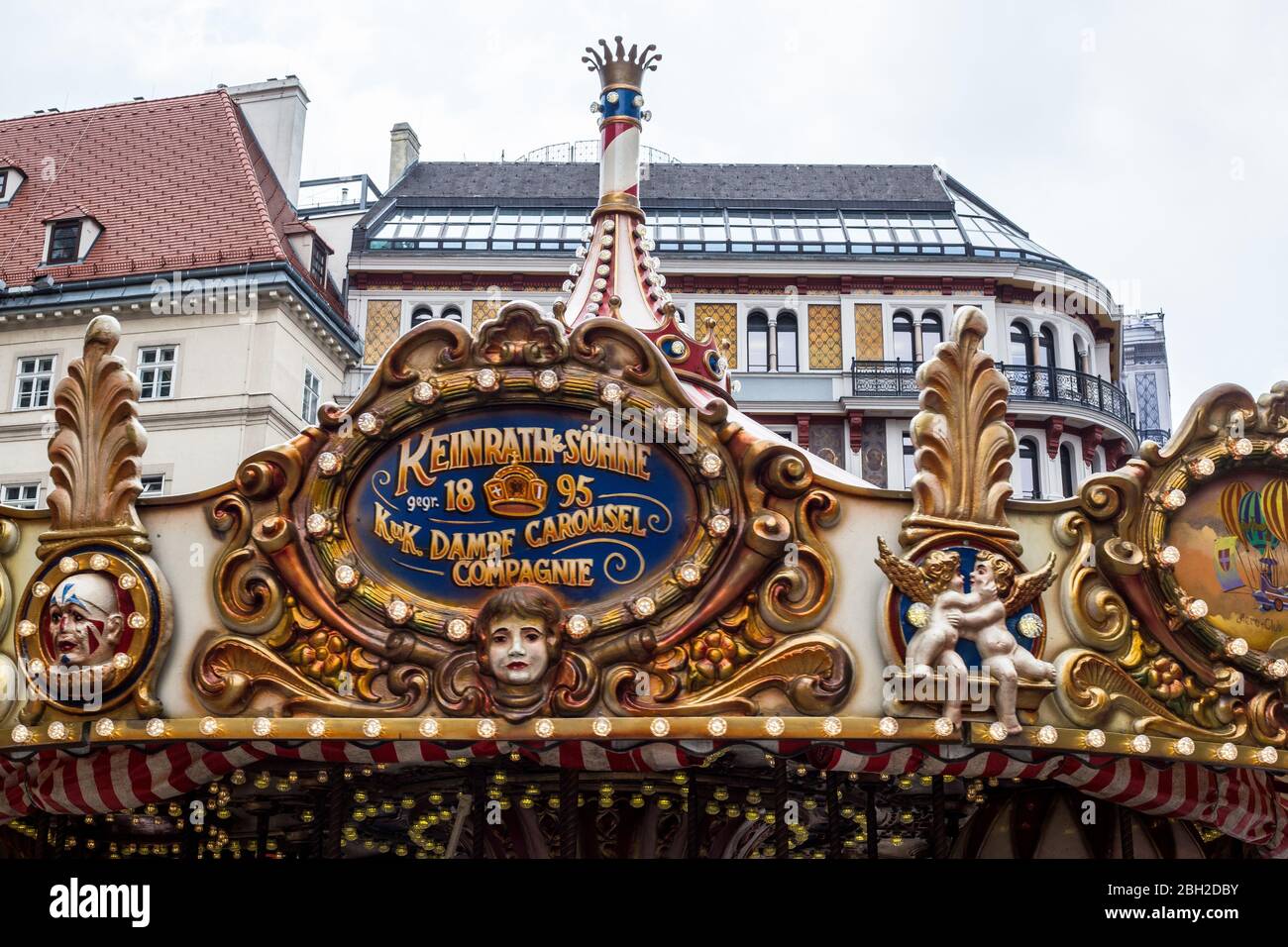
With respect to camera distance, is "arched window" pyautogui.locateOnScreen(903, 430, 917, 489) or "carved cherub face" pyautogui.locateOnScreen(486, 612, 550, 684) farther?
"arched window" pyautogui.locateOnScreen(903, 430, 917, 489)

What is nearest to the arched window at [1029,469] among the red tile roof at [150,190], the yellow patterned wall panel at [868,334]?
the yellow patterned wall panel at [868,334]

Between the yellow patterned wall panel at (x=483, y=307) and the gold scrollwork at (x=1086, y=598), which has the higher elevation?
the yellow patterned wall panel at (x=483, y=307)

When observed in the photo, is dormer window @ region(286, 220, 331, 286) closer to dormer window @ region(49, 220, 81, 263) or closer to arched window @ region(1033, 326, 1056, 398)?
dormer window @ region(49, 220, 81, 263)

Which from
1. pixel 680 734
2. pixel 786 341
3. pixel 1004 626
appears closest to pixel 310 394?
pixel 786 341

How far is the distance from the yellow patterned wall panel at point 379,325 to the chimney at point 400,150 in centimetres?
834

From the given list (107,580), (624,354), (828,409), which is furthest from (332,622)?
(828,409)

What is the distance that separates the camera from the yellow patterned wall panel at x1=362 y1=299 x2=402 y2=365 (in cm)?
2903

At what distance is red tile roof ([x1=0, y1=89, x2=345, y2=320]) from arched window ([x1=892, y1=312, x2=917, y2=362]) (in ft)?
35.9

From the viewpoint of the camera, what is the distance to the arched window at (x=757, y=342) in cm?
2934

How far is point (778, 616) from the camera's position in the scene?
29.7 feet

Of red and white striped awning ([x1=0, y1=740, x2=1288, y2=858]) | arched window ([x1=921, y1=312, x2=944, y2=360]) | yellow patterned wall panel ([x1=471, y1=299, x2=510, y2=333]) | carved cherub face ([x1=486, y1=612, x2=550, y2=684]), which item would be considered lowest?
red and white striped awning ([x1=0, y1=740, x2=1288, y2=858])

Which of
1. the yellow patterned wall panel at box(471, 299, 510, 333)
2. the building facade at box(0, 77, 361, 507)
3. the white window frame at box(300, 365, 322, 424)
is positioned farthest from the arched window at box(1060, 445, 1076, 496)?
the white window frame at box(300, 365, 322, 424)

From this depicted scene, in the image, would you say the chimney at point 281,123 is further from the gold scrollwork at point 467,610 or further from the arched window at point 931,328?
the gold scrollwork at point 467,610
